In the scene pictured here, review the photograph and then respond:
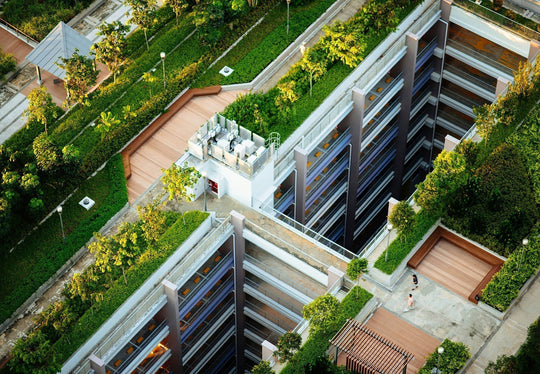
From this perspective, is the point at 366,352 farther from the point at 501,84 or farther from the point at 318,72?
the point at 501,84

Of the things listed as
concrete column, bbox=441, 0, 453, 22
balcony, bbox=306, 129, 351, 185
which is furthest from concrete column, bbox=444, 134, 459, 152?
concrete column, bbox=441, 0, 453, 22

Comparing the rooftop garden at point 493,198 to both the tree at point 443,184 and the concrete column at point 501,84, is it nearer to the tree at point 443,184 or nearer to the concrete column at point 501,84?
the tree at point 443,184

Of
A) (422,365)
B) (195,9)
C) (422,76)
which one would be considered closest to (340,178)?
(422,76)

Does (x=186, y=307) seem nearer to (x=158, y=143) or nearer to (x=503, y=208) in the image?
(x=158, y=143)

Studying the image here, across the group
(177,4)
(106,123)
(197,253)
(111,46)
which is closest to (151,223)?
(197,253)

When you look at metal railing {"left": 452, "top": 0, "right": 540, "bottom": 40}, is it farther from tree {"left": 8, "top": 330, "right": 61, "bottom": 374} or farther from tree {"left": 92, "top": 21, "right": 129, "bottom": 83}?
tree {"left": 8, "top": 330, "right": 61, "bottom": 374}

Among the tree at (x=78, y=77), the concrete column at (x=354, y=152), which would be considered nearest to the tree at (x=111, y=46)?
the tree at (x=78, y=77)
